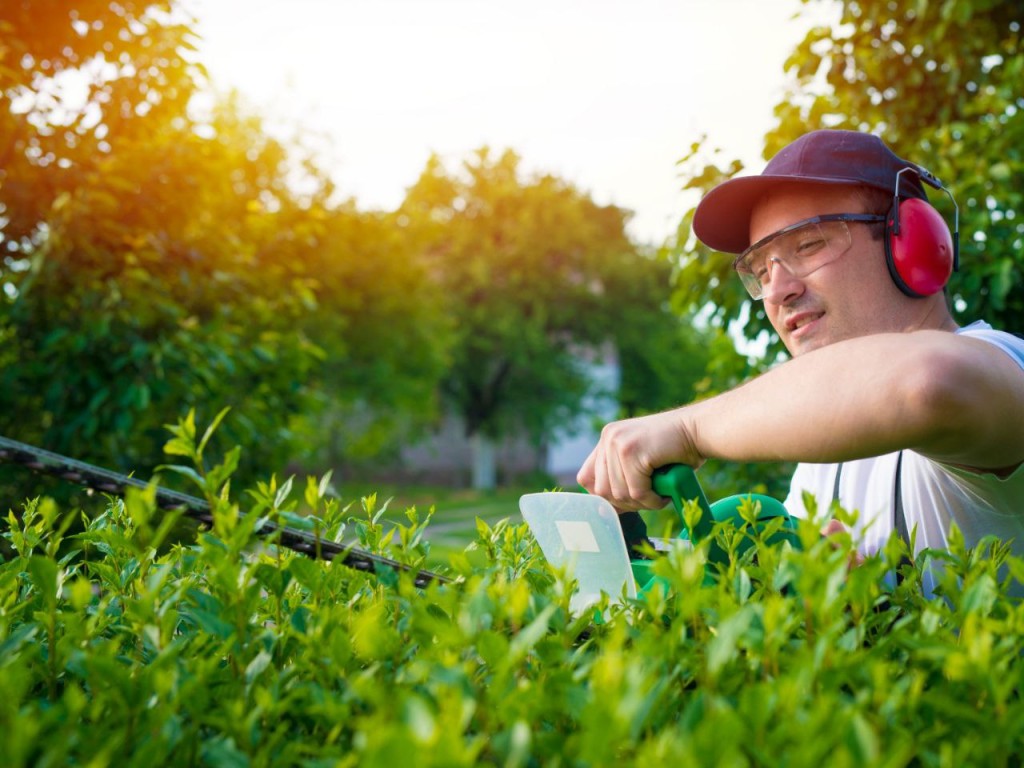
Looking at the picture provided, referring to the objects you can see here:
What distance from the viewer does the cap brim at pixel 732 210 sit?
9.05 feet

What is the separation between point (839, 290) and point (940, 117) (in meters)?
3.50

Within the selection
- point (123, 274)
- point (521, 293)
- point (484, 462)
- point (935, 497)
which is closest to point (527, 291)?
point (521, 293)

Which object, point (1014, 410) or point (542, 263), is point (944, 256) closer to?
point (1014, 410)

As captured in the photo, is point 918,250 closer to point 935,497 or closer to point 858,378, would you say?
point 935,497

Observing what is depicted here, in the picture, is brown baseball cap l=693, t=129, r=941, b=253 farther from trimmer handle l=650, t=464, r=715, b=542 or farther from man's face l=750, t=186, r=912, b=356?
trimmer handle l=650, t=464, r=715, b=542

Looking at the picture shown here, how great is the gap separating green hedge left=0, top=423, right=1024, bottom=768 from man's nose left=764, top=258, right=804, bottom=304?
4.85ft

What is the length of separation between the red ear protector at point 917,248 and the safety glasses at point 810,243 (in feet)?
0.27

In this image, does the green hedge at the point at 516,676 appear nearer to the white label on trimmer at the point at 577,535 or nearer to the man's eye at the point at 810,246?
the white label on trimmer at the point at 577,535

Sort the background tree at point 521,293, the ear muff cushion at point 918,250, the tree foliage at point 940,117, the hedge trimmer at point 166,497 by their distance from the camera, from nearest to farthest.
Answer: the hedge trimmer at point 166,497 < the ear muff cushion at point 918,250 < the tree foliage at point 940,117 < the background tree at point 521,293

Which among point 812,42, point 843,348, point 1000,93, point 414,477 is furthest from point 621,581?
point 414,477

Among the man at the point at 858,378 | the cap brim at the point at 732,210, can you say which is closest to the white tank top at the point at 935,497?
the man at the point at 858,378

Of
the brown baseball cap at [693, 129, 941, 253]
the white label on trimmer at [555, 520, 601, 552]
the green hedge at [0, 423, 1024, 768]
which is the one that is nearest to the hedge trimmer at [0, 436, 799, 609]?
the white label on trimmer at [555, 520, 601, 552]

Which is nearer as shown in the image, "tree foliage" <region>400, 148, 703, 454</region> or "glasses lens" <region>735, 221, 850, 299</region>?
"glasses lens" <region>735, 221, 850, 299</region>

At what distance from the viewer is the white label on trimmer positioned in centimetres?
159
